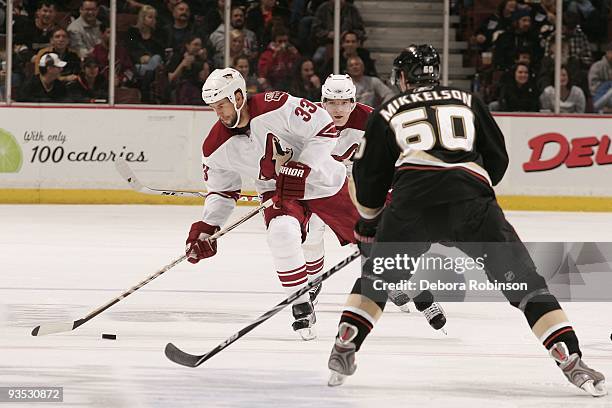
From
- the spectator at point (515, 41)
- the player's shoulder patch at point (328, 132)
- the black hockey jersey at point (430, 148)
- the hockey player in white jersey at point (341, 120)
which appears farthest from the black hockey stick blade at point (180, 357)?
the spectator at point (515, 41)

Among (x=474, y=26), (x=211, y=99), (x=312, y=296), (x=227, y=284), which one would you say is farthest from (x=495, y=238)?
(x=474, y=26)

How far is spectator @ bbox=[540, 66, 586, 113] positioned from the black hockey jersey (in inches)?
252

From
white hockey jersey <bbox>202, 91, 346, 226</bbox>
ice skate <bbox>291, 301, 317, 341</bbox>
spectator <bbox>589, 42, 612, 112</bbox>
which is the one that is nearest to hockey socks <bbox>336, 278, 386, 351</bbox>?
ice skate <bbox>291, 301, 317, 341</bbox>

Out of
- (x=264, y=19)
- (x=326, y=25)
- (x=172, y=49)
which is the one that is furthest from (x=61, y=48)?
(x=326, y=25)

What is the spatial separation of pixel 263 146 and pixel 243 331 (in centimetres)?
106

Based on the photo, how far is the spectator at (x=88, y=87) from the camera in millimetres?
9252

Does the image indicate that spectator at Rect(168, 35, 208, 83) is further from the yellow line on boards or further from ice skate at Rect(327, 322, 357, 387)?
ice skate at Rect(327, 322, 357, 387)

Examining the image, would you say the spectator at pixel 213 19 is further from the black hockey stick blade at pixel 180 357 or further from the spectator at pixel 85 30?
the black hockey stick blade at pixel 180 357

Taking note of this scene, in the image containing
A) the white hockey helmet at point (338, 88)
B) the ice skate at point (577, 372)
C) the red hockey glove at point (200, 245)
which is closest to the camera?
the ice skate at point (577, 372)

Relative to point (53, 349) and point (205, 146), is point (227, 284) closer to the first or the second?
→ point (205, 146)

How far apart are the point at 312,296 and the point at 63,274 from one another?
58.1 inches

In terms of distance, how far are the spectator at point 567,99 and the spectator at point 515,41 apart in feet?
0.89

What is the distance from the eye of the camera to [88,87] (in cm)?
930

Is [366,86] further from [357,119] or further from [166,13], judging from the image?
[357,119]
